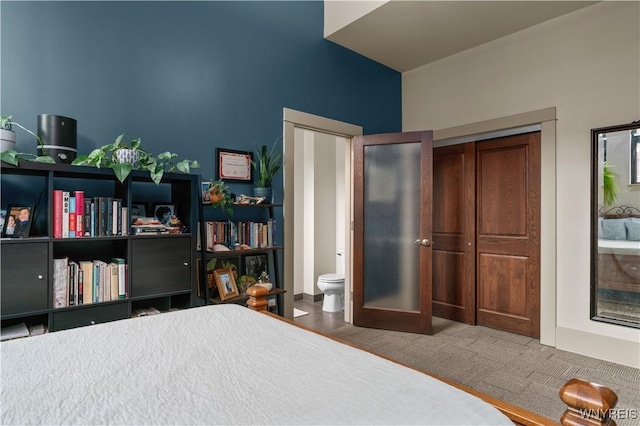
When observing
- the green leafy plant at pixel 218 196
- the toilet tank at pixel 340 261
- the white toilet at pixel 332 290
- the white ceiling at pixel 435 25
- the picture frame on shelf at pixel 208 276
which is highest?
the white ceiling at pixel 435 25

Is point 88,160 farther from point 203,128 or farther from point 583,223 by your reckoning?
point 583,223

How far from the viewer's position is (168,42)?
2.77m

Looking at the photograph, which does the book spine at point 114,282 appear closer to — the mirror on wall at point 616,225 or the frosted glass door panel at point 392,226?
the frosted glass door panel at point 392,226

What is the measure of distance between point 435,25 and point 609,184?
2.04m

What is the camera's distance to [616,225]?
3.07 meters

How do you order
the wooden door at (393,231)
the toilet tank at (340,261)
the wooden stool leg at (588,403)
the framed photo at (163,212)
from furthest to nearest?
the toilet tank at (340,261) < the wooden door at (393,231) < the framed photo at (163,212) < the wooden stool leg at (588,403)

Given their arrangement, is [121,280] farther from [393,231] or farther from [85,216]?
[393,231]

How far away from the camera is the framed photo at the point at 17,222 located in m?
1.93

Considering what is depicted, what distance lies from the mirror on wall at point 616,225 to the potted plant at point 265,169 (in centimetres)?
269

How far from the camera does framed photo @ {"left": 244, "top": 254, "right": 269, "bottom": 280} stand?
10.6 ft

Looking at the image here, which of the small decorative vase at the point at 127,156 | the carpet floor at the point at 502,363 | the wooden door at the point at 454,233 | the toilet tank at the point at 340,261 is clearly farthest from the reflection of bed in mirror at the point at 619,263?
the small decorative vase at the point at 127,156

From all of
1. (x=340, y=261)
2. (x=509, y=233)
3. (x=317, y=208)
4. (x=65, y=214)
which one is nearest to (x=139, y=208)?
(x=65, y=214)

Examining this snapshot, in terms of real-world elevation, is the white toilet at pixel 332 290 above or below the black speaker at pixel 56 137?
below

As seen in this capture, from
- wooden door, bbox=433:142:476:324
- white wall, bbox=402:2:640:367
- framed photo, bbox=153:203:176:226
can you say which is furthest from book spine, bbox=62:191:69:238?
white wall, bbox=402:2:640:367
